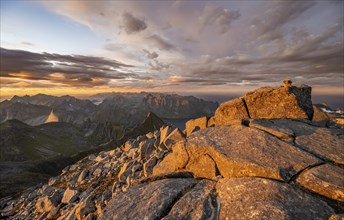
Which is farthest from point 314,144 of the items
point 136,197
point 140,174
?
point 140,174

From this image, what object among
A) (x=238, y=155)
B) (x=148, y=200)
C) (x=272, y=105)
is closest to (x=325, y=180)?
(x=238, y=155)

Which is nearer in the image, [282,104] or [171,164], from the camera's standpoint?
[171,164]

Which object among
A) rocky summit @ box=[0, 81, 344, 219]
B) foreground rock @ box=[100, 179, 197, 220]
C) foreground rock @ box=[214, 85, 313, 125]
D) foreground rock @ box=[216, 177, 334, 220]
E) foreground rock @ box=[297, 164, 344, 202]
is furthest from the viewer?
foreground rock @ box=[214, 85, 313, 125]

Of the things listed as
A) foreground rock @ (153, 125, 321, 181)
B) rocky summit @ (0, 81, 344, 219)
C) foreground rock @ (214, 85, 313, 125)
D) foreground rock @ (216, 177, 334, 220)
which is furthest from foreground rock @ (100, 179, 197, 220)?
foreground rock @ (214, 85, 313, 125)

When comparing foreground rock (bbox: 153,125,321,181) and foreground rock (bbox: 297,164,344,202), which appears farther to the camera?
foreground rock (bbox: 153,125,321,181)

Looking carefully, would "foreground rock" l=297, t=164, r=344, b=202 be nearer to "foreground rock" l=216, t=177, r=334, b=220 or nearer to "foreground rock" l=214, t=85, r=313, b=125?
"foreground rock" l=216, t=177, r=334, b=220

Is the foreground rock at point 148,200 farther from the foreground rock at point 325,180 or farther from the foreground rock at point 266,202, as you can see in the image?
the foreground rock at point 325,180

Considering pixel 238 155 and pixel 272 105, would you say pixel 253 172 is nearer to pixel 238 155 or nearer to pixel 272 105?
pixel 238 155

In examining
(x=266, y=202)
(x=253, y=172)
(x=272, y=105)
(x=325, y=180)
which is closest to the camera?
(x=266, y=202)

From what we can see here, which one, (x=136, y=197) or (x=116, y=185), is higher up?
(x=136, y=197)

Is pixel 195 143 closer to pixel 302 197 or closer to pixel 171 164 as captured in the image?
pixel 171 164

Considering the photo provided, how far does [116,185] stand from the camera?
24.5 metres

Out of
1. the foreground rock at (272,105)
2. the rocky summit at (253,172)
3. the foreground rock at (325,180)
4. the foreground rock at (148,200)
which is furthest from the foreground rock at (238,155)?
the foreground rock at (272,105)

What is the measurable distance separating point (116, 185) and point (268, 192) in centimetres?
1867
